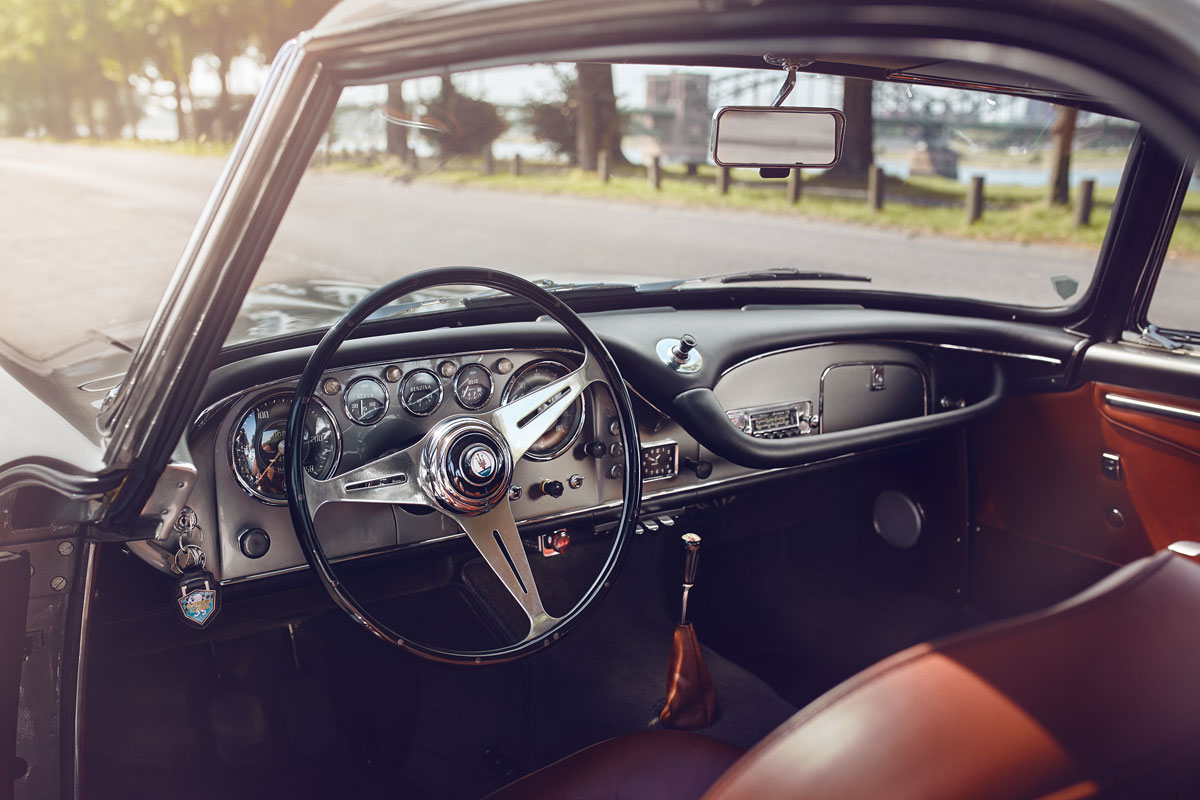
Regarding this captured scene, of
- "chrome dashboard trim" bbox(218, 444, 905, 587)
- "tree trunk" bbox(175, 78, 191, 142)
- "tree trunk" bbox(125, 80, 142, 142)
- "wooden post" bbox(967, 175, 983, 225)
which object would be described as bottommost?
"chrome dashboard trim" bbox(218, 444, 905, 587)

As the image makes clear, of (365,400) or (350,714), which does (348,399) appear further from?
(350,714)

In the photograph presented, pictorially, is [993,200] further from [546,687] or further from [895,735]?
[895,735]

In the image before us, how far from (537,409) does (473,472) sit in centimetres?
24

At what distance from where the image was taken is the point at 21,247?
162 inches

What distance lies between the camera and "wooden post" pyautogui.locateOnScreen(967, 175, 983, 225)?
16.3 ft

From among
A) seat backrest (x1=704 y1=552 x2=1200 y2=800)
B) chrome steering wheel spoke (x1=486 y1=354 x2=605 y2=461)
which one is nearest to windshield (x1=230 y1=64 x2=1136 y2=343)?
chrome steering wheel spoke (x1=486 y1=354 x2=605 y2=461)

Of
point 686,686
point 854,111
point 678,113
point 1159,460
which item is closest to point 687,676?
point 686,686

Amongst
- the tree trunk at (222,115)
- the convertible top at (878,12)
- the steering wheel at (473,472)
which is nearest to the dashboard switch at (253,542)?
the steering wheel at (473,472)

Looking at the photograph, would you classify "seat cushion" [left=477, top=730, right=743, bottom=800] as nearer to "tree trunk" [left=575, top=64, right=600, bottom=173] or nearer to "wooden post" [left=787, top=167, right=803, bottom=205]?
"tree trunk" [left=575, top=64, right=600, bottom=173]

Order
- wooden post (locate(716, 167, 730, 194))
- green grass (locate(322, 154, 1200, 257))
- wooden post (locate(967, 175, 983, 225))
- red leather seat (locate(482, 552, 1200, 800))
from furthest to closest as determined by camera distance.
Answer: wooden post (locate(967, 175, 983, 225))
wooden post (locate(716, 167, 730, 194))
green grass (locate(322, 154, 1200, 257))
red leather seat (locate(482, 552, 1200, 800))

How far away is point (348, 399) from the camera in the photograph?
7.34ft

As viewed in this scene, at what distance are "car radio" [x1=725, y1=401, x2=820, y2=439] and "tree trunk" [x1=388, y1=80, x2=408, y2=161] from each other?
3.98 ft

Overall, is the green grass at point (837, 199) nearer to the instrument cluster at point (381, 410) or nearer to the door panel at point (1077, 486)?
Result: the door panel at point (1077, 486)

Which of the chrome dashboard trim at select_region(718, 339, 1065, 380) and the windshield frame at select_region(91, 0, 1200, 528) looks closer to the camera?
the windshield frame at select_region(91, 0, 1200, 528)
